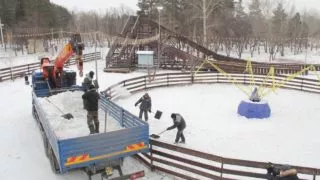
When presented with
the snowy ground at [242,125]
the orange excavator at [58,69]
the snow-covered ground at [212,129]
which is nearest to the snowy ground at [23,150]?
the snow-covered ground at [212,129]

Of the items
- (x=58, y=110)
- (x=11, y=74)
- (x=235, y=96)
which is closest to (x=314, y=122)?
(x=235, y=96)

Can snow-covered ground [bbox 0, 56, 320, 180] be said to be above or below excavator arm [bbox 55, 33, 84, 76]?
below

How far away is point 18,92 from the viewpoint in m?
19.7

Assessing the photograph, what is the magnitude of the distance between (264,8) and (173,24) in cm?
2415

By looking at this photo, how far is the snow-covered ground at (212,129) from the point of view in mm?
9648

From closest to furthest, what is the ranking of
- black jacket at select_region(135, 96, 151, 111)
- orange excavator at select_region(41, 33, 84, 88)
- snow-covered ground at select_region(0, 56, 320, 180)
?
snow-covered ground at select_region(0, 56, 320, 180) → orange excavator at select_region(41, 33, 84, 88) → black jacket at select_region(135, 96, 151, 111)

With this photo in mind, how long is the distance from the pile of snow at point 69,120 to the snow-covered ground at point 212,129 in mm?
455

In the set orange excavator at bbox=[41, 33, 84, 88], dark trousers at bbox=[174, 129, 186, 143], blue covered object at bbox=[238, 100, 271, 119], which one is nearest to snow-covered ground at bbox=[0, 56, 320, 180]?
dark trousers at bbox=[174, 129, 186, 143]

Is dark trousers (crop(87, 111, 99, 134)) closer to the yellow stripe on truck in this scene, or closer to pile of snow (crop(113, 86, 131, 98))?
the yellow stripe on truck

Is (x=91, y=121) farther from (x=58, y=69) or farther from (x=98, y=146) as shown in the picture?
(x=58, y=69)

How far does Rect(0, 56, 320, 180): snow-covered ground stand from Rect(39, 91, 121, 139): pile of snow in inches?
17.9

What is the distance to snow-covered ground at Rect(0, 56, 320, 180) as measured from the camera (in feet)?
31.7

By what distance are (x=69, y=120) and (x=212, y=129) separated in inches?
220

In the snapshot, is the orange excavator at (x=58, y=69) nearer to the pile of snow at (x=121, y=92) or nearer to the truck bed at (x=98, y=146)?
the pile of snow at (x=121, y=92)
